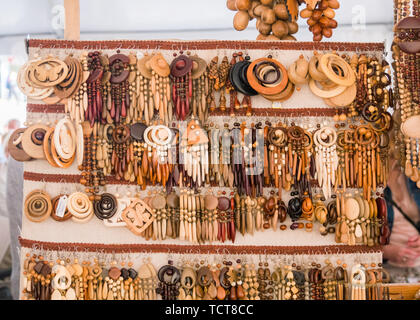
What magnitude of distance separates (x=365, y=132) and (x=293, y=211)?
1.71 feet

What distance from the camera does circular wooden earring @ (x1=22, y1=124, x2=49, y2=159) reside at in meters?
1.93

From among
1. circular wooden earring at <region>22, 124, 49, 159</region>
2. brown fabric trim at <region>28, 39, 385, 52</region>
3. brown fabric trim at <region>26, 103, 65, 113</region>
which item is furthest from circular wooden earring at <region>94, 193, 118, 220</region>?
brown fabric trim at <region>28, 39, 385, 52</region>

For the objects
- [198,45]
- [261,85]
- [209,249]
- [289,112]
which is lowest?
[209,249]

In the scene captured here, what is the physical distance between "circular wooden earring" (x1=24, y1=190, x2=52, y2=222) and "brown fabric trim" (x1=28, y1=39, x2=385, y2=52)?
765 millimetres

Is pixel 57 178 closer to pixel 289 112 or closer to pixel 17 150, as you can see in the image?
pixel 17 150

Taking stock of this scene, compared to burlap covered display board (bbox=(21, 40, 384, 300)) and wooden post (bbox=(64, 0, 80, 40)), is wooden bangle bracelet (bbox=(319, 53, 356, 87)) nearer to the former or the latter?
burlap covered display board (bbox=(21, 40, 384, 300))

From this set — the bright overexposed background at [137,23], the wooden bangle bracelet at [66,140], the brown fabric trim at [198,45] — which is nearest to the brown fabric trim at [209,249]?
the wooden bangle bracelet at [66,140]

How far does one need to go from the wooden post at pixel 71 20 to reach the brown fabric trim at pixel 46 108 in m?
0.37

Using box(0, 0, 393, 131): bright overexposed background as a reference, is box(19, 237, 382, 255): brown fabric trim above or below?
below

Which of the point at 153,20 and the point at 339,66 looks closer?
the point at 339,66

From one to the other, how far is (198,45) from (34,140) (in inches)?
37.3

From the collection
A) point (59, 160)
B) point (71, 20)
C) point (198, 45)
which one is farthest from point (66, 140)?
point (198, 45)

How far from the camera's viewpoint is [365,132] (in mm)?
1902

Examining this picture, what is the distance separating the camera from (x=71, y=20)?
2.03 metres
